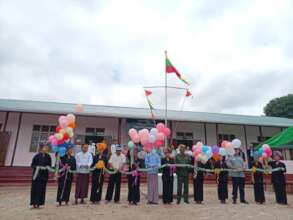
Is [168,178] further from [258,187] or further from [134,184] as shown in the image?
[258,187]

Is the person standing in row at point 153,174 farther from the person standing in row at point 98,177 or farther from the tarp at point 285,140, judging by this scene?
the tarp at point 285,140

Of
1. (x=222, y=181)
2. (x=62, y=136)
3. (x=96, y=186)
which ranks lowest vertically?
(x=96, y=186)

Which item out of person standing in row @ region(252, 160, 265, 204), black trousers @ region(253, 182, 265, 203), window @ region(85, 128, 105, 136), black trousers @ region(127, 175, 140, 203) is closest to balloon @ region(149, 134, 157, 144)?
black trousers @ region(127, 175, 140, 203)

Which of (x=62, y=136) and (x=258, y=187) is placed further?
(x=258, y=187)

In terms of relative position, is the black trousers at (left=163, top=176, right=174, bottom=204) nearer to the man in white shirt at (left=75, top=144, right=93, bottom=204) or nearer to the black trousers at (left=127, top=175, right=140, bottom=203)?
the black trousers at (left=127, top=175, right=140, bottom=203)

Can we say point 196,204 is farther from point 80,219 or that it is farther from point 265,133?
point 265,133

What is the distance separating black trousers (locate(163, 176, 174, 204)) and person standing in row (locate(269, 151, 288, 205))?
3.04m

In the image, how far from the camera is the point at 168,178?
5762mm

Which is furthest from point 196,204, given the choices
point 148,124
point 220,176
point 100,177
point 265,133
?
point 265,133

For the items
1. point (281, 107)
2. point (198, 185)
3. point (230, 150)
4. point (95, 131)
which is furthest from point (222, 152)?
point (281, 107)

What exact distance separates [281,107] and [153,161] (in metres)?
29.7

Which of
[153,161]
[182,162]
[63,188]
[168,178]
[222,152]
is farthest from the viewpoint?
[222,152]

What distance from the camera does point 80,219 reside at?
4.00 metres

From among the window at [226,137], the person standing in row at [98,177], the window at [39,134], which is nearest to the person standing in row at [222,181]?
the person standing in row at [98,177]
